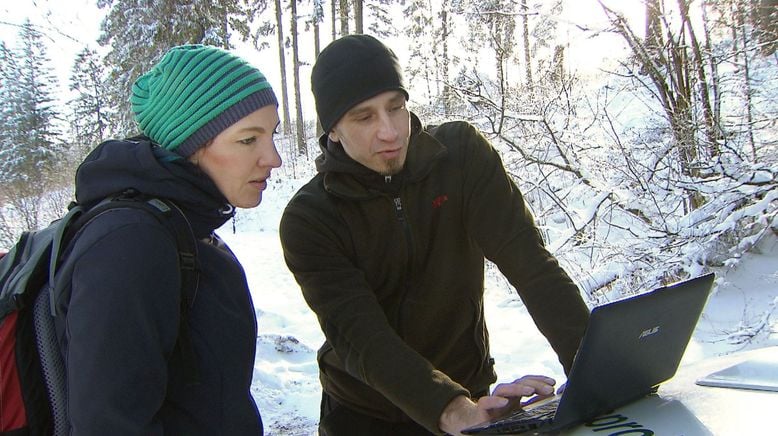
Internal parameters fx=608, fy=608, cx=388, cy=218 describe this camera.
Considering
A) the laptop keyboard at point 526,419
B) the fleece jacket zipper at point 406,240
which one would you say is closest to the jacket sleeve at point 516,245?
the fleece jacket zipper at point 406,240

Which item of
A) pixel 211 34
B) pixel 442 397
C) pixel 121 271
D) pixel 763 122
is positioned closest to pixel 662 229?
pixel 763 122

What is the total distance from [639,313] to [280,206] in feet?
55.2

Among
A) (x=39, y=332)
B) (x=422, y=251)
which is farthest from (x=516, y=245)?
(x=39, y=332)

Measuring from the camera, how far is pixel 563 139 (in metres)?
7.11

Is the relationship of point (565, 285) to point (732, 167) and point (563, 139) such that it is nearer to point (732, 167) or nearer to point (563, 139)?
point (732, 167)

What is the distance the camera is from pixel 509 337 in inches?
252

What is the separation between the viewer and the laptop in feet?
4.54

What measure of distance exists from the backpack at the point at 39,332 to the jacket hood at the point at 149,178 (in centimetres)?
5

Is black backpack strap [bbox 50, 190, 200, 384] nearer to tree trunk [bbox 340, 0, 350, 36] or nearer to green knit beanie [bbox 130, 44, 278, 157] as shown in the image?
green knit beanie [bbox 130, 44, 278, 157]

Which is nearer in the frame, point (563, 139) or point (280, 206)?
point (563, 139)

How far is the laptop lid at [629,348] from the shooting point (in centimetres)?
138

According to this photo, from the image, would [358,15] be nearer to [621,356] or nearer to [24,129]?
[24,129]

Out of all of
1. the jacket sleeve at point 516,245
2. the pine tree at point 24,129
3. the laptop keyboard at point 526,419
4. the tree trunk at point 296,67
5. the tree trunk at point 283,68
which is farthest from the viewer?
the tree trunk at point 283,68

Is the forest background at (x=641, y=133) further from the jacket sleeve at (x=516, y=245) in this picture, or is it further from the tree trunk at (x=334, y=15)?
the tree trunk at (x=334, y=15)
